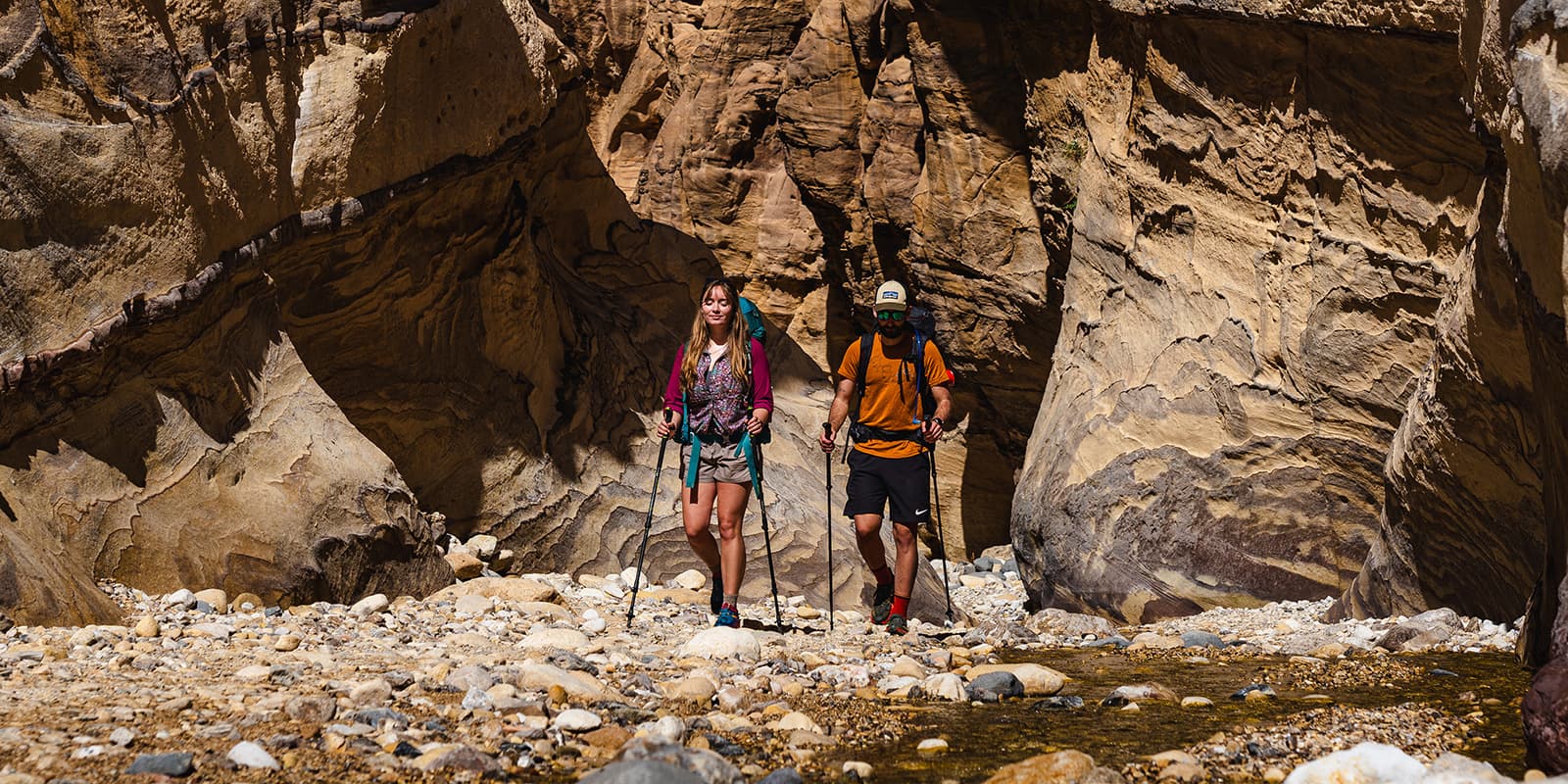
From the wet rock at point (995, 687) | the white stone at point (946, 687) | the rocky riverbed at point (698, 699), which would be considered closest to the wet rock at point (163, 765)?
the rocky riverbed at point (698, 699)

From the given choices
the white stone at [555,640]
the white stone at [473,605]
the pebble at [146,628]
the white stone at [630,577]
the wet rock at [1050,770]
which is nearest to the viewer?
the wet rock at [1050,770]

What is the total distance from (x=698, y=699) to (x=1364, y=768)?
8.08 feet

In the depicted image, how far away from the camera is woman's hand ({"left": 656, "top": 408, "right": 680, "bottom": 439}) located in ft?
25.6

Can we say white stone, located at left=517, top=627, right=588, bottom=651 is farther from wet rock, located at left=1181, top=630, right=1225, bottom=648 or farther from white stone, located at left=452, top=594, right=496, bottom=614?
wet rock, located at left=1181, top=630, right=1225, bottom=648

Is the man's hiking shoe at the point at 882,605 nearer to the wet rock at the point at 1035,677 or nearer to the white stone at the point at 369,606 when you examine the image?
the wet rock at the point at 1035,677

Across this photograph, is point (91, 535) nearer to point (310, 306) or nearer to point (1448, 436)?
point (310, 306)

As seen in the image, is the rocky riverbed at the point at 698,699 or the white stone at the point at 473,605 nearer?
the rocky riverbed at the point at 698,699

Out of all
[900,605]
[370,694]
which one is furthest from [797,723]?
[900,605]

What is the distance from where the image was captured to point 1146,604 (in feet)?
32.7

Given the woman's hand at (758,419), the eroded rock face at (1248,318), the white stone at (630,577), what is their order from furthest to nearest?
1. the white stone at (630,577)
2. the eroded rock face at (1248,318)
3. the woman's hand at (758,419)

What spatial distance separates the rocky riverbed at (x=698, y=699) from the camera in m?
4.27

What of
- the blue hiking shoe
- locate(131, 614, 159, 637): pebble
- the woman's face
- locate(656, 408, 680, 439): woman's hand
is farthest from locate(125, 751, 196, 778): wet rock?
the blue hiking shoe

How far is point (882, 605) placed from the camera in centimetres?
852

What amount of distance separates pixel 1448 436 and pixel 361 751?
17.4 ft
